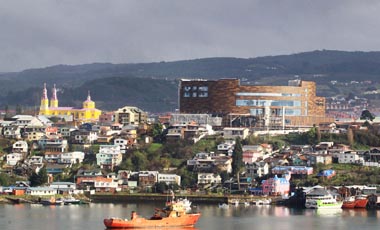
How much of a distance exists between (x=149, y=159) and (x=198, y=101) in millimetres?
14436

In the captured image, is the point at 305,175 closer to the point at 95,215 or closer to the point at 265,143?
the point at 265,143

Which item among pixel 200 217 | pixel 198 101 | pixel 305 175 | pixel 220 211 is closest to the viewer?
pixel 200 217

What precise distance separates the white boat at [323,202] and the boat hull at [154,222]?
1198 cm

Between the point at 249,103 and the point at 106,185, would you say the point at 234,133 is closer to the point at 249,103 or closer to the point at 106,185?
the point at 249,103

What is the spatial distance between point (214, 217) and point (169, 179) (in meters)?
14.7

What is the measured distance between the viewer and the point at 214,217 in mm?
56125

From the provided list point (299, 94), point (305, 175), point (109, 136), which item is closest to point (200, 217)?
point (305, 175)

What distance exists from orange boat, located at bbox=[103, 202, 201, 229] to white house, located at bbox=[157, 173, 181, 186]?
17.0 metres

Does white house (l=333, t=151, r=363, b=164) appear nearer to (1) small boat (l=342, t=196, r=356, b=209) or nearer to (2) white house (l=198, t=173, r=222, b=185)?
(2) white house (l=198, t=173, r=222, b=185)

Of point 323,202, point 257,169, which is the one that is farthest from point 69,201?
point 323,202

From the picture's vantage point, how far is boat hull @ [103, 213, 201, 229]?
50.3 m

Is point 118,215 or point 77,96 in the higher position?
point 77,96

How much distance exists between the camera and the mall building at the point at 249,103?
287 ft

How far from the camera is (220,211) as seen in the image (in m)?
59.9
